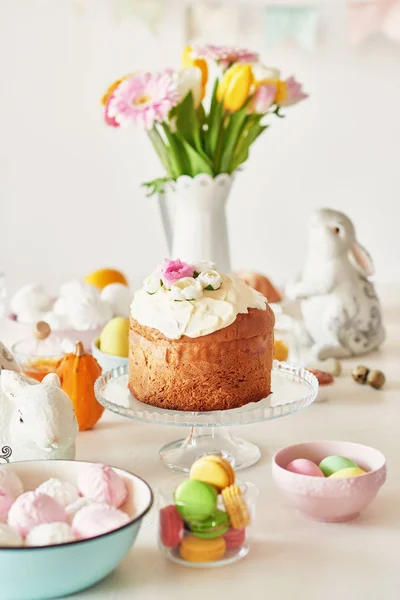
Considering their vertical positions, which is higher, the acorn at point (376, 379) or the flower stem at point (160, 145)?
the flower stem at point (160, 145)

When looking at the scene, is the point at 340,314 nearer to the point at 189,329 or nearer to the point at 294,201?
the point at 189,329

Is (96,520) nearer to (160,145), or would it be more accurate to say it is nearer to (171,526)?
(171,526)

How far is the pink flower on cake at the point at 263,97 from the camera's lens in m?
1.77

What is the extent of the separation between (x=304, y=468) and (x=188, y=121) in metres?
0.94

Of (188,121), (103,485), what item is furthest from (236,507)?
(188,121)

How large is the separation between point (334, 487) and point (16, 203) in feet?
7.70

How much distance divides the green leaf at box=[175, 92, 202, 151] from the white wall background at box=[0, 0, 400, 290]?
4.36 feet

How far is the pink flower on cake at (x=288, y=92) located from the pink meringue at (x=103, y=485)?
42.7 inches

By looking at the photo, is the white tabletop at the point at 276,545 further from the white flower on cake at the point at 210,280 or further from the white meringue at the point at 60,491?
the white flower on cake at the point at 210,280

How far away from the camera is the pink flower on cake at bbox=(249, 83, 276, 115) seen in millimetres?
1774

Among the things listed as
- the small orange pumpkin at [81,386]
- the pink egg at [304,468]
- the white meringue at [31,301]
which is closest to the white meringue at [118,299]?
the white meringue at [31,301]

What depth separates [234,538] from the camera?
0.93 meters

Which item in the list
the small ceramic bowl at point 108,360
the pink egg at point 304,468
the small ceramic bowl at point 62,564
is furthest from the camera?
the small ceramic bowl at point 108,360

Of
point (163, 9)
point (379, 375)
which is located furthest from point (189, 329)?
point (163, 9)
